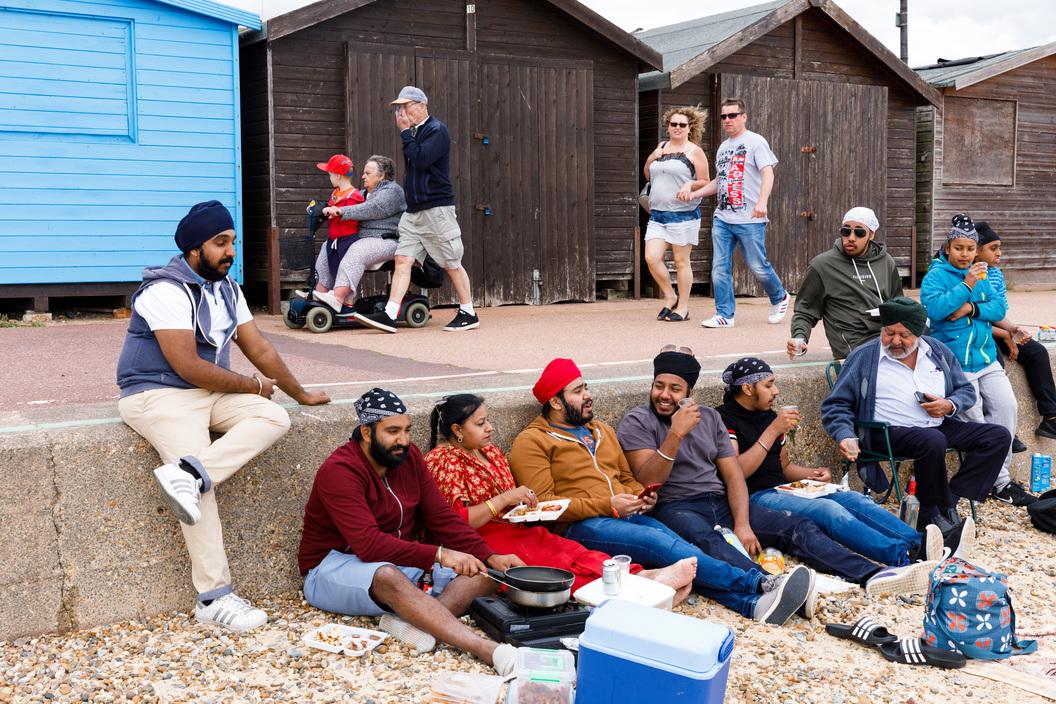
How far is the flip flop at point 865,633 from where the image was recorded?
16.5ft

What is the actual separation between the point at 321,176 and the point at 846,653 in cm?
798

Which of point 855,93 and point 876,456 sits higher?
point 855,93

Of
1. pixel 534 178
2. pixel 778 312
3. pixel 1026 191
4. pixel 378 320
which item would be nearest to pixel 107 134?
pixel 378 320

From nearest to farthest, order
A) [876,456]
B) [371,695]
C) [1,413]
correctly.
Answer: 1. [371,695]
2. [1,413]
3. [876,456]

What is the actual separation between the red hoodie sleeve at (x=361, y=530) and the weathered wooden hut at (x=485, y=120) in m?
6.15

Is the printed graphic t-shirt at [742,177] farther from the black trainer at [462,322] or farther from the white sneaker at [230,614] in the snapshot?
the white sneaker at [230,614]

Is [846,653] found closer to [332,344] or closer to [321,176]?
[332,344]

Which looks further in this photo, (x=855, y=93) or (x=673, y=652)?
(x=855, y=93)

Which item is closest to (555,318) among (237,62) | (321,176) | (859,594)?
(321,176)

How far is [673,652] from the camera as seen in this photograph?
147 inches

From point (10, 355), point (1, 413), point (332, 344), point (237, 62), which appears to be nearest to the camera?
point (1, 413)

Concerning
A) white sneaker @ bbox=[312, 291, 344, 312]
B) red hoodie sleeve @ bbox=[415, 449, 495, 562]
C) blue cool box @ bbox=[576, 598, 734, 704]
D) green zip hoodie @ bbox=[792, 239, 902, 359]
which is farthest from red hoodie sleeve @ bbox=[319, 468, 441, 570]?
white sneaker @ bbox=[312, 291, 344, 312]

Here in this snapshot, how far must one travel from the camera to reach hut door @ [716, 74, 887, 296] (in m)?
14.4

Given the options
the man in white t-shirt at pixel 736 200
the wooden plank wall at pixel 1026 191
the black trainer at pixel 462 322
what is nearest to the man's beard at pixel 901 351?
the man in white t-shirt at pixel 736 200
